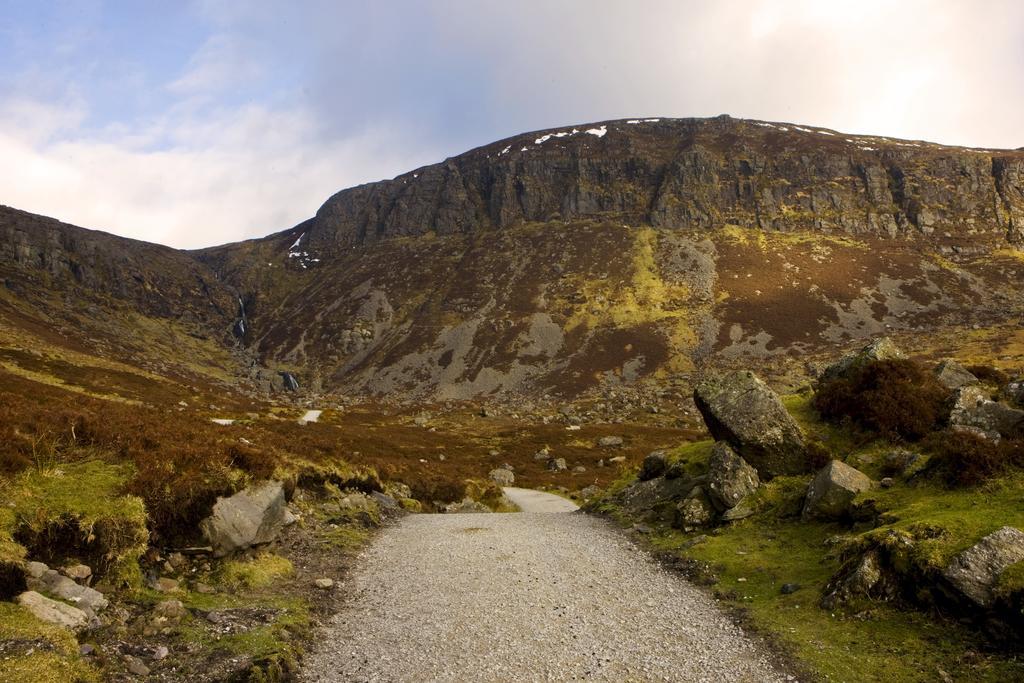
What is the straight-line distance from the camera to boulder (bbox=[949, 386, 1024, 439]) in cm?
1878

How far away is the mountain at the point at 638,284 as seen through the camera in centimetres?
12106

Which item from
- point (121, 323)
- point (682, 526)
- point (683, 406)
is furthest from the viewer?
point (121, 323)

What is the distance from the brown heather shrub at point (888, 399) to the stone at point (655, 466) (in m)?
8.25

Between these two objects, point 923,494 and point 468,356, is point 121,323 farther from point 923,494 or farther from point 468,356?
point 923,494

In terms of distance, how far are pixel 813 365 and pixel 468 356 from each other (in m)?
73.9

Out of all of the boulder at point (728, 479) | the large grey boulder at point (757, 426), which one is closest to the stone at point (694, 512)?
the boulder at point (728, 479)

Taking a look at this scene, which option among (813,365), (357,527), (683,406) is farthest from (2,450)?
(813,365)

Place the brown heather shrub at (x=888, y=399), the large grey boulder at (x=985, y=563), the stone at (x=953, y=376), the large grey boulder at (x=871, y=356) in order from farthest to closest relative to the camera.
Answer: the large grey boulder at (x=871, y=356)
the stone at (x=953, y=376)
the brown heather shrub at (x=888, y=399)
the large grey boulder at (x=985, y=563)

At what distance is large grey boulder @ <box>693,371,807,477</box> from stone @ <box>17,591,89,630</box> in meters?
22.7

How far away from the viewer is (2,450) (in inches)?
537

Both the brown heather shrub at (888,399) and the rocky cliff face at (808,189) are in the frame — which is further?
the rocky cliff face at (808,189)

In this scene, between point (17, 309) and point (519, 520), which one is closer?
point (519, 520)

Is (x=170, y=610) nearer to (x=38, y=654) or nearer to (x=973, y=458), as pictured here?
(x=38, y=654)

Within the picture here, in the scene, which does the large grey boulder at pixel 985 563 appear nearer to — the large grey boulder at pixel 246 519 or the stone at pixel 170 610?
the stone at pixel 170 610
